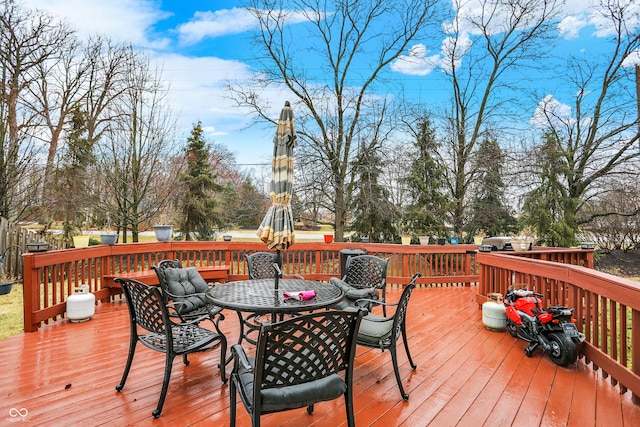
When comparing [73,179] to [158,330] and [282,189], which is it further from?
[158,330]

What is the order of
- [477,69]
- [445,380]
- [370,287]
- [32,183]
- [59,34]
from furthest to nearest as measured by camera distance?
[477,69] < [59,34] < [32,183] < [370,287] < [445,380]

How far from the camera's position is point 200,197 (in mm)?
12523

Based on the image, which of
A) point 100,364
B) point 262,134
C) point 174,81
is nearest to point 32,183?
point 174,81

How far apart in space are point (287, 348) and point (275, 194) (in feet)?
6.14

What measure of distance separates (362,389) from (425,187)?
10161 mm

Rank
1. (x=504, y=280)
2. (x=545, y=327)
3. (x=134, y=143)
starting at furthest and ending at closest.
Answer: (x=134, y=143) < (x=504, y=280) < (x=545, y=327)

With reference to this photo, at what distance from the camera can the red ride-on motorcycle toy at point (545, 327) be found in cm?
295

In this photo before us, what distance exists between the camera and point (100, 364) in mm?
2943

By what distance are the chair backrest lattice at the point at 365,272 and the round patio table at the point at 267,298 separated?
3.66 feet

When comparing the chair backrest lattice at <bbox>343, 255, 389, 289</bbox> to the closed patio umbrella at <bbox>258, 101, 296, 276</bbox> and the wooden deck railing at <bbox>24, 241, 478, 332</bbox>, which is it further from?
the wooden deck railing at <bbox>24, 241, 478, 332</bbox>

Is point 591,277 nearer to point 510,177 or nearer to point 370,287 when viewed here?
point 370,287

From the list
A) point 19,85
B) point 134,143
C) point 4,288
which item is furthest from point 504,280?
point 19,85

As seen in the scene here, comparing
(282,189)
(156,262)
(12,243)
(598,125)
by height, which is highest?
(598,125)

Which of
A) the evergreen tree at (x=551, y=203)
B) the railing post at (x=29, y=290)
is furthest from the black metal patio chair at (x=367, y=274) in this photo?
the evergreen tree at (x=551, y=203)
